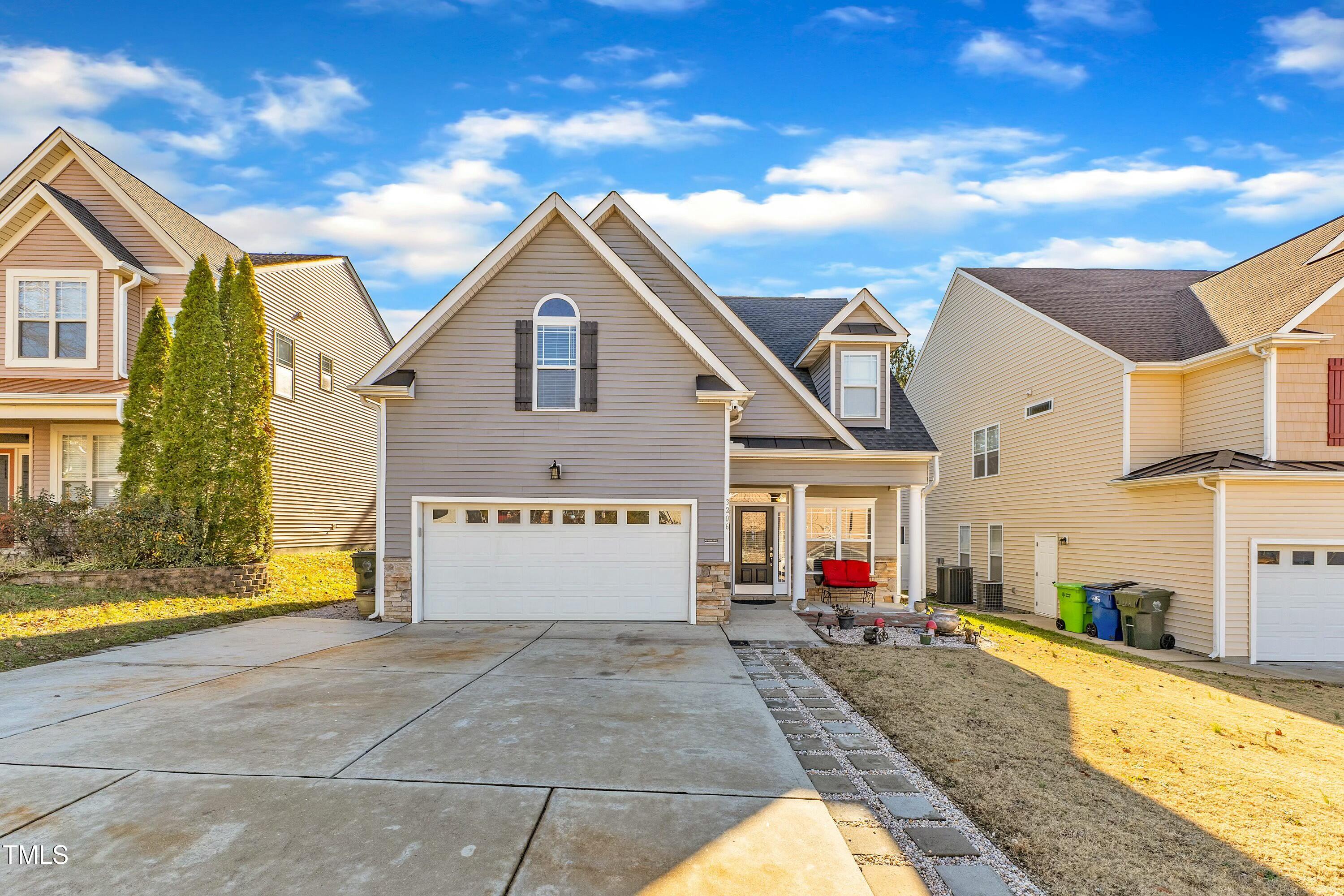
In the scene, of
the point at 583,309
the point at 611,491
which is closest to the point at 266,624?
the point at 611,491

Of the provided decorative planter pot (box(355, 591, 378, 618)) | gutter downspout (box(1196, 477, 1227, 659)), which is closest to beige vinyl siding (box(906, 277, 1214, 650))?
gutter downspout (box(1196, 477, 1227, 659))

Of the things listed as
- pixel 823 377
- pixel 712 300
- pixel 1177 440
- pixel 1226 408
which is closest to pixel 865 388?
pixel 823 377

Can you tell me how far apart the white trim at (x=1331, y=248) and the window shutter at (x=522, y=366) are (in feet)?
48.6

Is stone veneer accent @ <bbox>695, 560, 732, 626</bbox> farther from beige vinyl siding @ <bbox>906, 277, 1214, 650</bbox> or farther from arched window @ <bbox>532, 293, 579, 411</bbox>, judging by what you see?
beige vinyl siding @ <bbox>906, 277, 1214, 650</bbox>

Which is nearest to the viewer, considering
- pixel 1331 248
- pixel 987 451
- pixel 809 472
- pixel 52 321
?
pixel 1331 248

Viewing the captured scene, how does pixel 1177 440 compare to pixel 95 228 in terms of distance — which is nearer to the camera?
pixel 1177 440

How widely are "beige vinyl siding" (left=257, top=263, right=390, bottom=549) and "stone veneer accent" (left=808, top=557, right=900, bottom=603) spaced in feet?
33.0

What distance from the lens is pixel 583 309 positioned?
11.8 m

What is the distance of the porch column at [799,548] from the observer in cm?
1348

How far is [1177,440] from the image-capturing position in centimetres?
1375

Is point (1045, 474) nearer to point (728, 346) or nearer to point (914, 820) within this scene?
point (728, 346)

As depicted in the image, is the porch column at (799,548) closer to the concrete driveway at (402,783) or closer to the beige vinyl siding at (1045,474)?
the concrete driveway at (402,783)

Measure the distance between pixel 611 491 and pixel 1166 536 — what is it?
10.2 meters

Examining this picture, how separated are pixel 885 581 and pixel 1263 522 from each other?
6.35m
